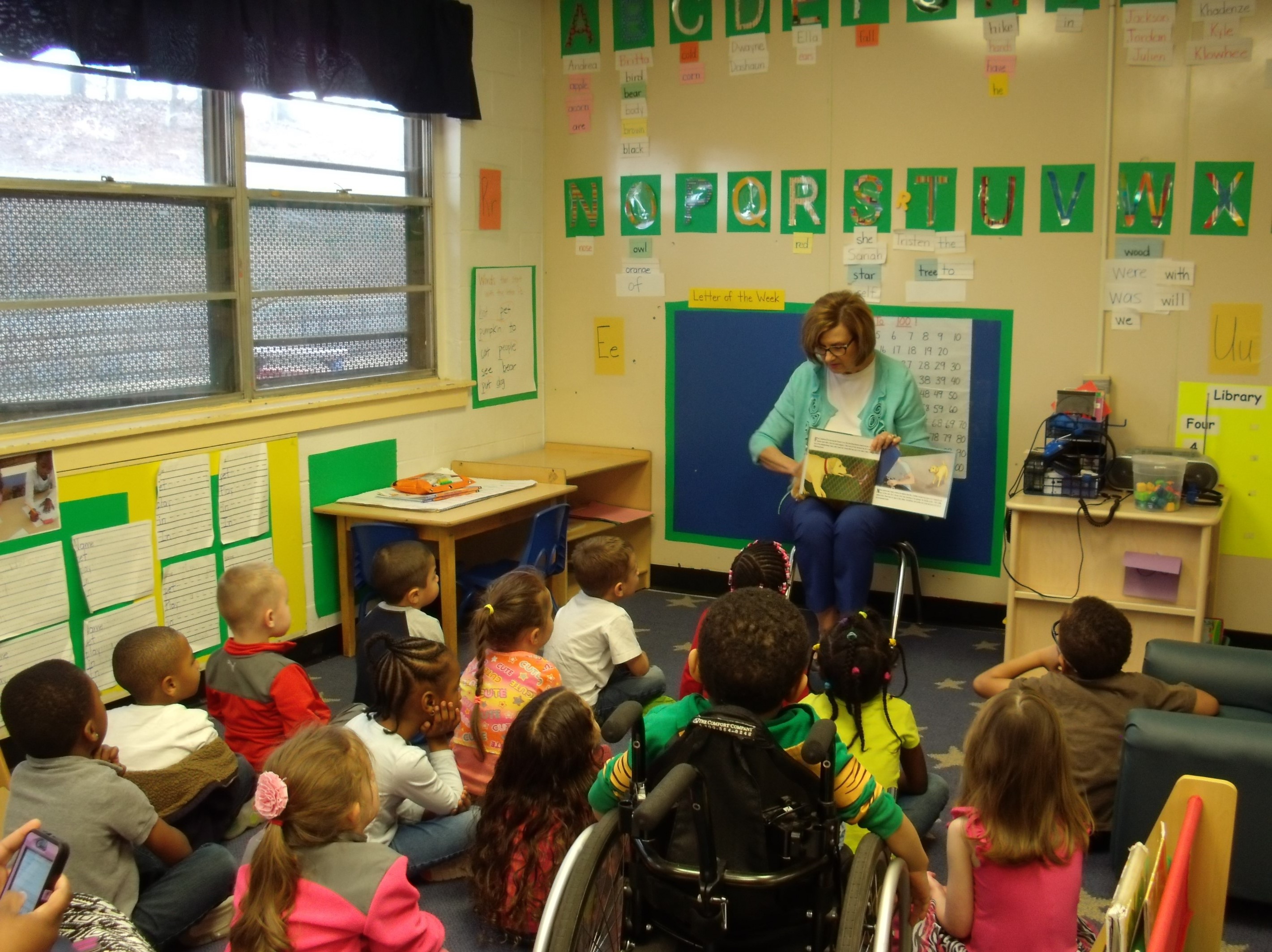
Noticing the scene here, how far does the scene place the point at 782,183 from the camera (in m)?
4.82

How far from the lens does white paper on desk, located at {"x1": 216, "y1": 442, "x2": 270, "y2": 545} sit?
156 inches

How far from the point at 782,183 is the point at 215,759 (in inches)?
124

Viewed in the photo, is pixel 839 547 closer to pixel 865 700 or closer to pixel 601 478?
pixel 601 478

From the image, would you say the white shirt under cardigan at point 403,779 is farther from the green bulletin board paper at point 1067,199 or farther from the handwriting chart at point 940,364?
the green bulletin board paper at point 1067,199

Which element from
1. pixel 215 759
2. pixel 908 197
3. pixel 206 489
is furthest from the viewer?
pixel 908 197

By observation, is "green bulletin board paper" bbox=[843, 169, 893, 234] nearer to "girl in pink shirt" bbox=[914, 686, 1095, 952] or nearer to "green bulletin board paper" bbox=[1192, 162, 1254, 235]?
"green bulletin board paper" bbox=[1192, 162, 1254, 235]

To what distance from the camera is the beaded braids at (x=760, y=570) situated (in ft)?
10.0

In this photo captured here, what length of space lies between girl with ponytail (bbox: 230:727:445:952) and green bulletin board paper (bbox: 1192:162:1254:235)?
11.4 feet

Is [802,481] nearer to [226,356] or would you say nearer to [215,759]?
[226,356]

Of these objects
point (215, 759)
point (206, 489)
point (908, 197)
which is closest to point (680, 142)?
point (908, 197)

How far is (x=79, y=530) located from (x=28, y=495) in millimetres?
202

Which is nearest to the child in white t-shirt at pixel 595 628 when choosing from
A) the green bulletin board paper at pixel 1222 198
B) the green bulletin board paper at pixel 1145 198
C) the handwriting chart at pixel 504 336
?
the handwriting chart at pixel 504 336

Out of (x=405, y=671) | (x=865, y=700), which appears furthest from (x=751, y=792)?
(x=405, y=671)

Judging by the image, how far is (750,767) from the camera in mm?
1701
